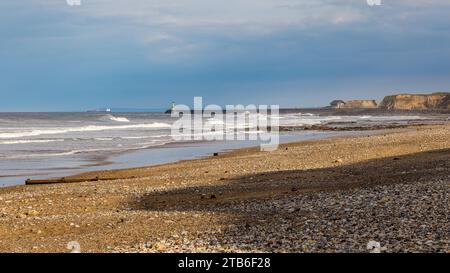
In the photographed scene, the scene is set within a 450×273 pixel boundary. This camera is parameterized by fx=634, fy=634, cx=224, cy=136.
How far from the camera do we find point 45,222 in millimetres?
13164

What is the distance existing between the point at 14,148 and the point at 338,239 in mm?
33171

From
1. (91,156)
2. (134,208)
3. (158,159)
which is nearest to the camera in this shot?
(134,208)

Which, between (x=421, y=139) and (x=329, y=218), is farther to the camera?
(x=421, y=139)

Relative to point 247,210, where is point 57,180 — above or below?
below

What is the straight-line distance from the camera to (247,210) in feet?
43.6

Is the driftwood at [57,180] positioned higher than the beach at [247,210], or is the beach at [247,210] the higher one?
the beach at [247,210]

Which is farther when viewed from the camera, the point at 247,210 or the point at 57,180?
the point at 57,180

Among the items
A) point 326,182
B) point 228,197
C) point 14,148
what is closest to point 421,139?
point 326,182

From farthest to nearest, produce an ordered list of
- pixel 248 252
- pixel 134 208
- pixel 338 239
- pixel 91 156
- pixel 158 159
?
pixel 91 156 < pixel 158 159 < pixel 134 208 < pixel 338 239 < pixel 248 252

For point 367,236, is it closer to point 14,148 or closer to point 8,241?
point 8,241

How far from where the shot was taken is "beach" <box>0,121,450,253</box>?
9.91 m

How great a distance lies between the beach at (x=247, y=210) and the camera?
9906 mm

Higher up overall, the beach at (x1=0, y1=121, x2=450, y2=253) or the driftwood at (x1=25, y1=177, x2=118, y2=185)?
the beach at (x1=0, y1=121, x2=450, y2=253)

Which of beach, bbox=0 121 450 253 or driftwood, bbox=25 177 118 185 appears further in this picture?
driftwood, bbox=25 177 118 185
